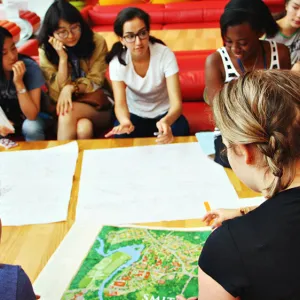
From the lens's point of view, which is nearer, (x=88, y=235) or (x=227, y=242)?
(x=227, y=242)

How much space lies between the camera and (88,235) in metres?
1.03

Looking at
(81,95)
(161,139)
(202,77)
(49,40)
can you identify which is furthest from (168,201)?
(202,77)

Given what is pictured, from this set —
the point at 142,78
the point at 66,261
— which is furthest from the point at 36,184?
the point at 142,78

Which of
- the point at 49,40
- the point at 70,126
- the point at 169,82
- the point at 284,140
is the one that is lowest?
the point at 70,126

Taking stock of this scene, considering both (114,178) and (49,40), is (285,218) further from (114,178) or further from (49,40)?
(49,40)

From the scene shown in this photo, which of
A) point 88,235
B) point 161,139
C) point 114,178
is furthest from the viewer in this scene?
point 161,139

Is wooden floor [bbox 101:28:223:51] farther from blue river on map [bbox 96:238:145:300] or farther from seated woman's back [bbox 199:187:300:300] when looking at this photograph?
Answer: seated woman's back [bbox 199:187:300:300]

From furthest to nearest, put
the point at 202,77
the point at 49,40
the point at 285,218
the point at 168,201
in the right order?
the point at 202,77
the point at 49,40
the point at 168,201
the point at 285,218

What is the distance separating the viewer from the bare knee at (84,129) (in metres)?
1.77

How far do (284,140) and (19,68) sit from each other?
135cm

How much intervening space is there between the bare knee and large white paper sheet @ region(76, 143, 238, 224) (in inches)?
12.7

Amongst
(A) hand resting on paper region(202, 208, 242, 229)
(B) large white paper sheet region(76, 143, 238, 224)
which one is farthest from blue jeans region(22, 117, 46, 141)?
(A) hand resting on paper region(202, 208, 242, 229)

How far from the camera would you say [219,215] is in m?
0.94

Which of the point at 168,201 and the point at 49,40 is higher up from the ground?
the point at 49,40
